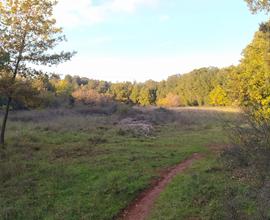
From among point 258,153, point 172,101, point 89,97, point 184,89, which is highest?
point 184,89

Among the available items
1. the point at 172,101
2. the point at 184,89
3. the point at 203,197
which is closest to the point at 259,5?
the point at 203,197

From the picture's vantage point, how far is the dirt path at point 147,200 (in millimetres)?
11547

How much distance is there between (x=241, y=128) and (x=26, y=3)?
15.9 metres

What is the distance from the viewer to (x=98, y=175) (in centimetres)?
1527

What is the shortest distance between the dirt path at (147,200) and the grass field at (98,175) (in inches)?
10.4

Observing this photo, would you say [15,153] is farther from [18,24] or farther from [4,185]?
[18,24]

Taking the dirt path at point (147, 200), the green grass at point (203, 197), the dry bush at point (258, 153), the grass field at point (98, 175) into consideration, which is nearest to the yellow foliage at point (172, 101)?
the grass field at point (98, 175)

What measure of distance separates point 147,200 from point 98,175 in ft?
10.8

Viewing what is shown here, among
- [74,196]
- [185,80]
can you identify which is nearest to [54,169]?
[74,196]

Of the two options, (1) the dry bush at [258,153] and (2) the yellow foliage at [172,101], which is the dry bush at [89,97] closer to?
(2) the yellow foliage at [172,101]

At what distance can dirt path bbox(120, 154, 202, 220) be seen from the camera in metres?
11.5

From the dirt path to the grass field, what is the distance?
26 centimetres

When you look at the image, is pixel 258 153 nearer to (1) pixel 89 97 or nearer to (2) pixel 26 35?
(2) pixel 26 35

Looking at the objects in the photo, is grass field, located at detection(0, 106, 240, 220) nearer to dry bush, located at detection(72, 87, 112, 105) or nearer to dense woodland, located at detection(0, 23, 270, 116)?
dense woodland, located at detection(0, 23, 270, 116)
